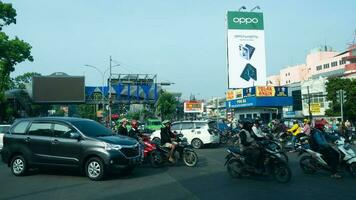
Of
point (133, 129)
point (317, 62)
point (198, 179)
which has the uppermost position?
point (317, 62)

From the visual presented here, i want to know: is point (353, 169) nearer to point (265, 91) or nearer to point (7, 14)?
point (7, 14)

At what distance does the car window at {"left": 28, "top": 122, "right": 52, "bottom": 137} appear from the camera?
1192 centimetres

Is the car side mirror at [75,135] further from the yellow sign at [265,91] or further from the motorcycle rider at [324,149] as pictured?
the yellow sign at [265,91]

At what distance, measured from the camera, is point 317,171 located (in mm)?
12219

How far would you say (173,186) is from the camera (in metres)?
10.2

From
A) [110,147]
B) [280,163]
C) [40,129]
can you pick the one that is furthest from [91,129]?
[280,163]

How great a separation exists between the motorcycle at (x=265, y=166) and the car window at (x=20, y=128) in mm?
6280

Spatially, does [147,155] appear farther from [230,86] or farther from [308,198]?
[230,86]

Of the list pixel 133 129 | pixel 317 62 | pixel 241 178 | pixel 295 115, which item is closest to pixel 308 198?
pixel 241 178

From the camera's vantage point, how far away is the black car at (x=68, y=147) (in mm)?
11124

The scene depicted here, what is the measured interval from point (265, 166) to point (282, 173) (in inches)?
21.0

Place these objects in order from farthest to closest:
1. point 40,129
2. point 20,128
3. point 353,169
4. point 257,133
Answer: point 257,133 → point 20,128 → point 40,129 → point 353,169

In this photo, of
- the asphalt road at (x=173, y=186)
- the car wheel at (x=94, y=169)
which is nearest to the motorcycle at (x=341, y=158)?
the asphalt road at (x=173, y=186)

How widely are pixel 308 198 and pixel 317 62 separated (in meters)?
103
